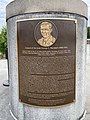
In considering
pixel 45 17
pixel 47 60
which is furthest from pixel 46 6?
pixel 47 60

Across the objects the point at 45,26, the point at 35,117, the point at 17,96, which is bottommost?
the point at 35,117

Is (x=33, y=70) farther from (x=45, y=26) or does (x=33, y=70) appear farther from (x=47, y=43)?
(x=45, y=26)

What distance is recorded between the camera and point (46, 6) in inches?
128

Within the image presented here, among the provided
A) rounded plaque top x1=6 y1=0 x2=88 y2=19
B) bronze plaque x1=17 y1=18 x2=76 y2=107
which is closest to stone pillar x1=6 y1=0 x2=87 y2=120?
rounded plaque top x1=6 y1=0 x2=88 y2=19

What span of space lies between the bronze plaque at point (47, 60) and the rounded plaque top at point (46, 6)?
0.18 meters

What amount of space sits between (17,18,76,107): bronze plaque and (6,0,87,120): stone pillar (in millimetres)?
119

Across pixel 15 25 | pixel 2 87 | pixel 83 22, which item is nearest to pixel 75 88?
pixel 83 22

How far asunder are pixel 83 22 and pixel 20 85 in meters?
1.75

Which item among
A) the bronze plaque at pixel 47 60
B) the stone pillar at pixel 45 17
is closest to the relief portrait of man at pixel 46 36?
the bronze plaque at pixel 47 60

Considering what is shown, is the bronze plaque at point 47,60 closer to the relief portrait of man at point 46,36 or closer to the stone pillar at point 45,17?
the relief portrait of man at point 46,36

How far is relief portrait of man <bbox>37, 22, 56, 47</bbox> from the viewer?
10.7 feet

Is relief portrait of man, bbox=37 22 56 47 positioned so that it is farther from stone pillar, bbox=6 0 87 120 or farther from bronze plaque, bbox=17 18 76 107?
stone pillar, bbox=6 0 87 120

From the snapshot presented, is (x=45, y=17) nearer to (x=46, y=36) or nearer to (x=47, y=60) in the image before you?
(x=46, y=36)

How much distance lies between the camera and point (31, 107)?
358cm
